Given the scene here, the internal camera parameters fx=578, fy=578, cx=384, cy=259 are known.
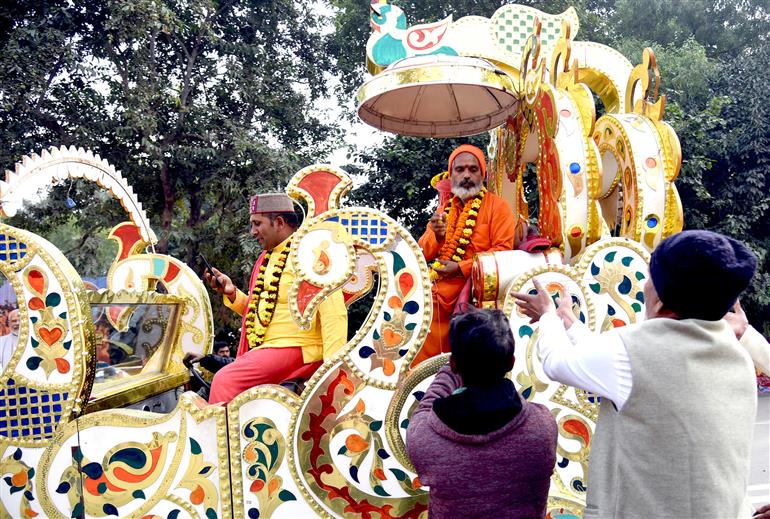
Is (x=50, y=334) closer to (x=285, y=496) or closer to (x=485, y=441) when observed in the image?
(x=285, y=496)

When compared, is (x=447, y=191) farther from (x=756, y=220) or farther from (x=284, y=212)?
(x=756, y=220)

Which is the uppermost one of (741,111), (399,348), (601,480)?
(741,111)

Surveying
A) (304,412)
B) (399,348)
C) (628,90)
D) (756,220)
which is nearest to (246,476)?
(304,412)

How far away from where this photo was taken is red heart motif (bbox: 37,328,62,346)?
2.42 meters

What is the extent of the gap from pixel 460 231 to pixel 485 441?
7.24 feet

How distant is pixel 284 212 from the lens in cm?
330

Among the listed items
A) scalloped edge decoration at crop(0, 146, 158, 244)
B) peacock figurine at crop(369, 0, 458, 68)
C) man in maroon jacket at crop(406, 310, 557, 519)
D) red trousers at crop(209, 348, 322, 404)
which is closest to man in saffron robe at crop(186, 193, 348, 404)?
red trousers at crop(209, 348, 322, 404)

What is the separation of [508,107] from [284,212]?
5.69 feet

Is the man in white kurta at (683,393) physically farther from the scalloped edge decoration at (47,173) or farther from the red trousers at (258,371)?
the scalloped edge decoration at (47,173)

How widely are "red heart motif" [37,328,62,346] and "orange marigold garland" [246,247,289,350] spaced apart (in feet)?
3.13

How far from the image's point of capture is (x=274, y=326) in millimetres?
3064

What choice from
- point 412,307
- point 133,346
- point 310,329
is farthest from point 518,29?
point 133,346

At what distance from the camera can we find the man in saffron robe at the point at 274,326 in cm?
271

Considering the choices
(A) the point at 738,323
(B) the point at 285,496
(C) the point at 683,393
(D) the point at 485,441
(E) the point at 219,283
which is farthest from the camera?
(E) the point at 219,283
